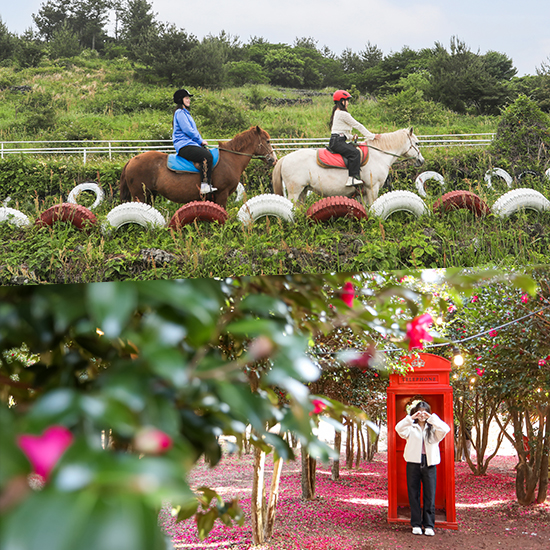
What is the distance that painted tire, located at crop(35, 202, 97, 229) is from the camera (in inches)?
73.8

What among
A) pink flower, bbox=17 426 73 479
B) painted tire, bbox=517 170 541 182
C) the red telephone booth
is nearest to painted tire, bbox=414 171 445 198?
painted tire, bbox=517 170 541 182

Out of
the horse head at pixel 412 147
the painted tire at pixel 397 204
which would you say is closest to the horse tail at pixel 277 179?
the painted tire at pixel 397 204

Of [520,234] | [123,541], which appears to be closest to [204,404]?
[123,541]

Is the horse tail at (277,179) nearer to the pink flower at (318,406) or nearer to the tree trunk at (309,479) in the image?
the pink flower at (318,406)

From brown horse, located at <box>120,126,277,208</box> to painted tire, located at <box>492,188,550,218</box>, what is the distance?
918mm

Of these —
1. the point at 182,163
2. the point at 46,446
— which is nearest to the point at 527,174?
the point at 182,163

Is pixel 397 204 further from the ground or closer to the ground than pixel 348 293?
further from the ground

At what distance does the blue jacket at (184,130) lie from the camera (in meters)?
1.92

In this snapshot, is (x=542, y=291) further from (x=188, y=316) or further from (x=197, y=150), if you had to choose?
(x=188, y=316)

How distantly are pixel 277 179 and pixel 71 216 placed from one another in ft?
2.57

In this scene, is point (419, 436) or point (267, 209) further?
point (419, 436)

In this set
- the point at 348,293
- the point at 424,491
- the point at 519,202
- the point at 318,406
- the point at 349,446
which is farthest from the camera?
the point at 424,491

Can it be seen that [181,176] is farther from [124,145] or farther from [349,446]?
[349,446]

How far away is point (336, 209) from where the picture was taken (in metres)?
1.87
